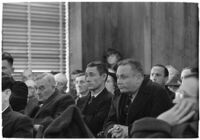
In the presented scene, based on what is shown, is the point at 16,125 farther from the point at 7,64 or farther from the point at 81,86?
the point at 81,86

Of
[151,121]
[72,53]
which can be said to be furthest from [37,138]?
[72,53]

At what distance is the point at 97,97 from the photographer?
2100 mm

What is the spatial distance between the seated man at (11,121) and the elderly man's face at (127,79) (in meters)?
0.42

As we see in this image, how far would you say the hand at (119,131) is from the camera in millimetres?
1706

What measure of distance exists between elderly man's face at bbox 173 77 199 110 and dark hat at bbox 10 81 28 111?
762 millimetres

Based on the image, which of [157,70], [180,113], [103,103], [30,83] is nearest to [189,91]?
[180,113]

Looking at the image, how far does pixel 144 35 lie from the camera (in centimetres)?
217

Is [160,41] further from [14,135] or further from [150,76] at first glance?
[14,135]

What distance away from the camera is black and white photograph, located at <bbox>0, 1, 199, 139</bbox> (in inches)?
64.5

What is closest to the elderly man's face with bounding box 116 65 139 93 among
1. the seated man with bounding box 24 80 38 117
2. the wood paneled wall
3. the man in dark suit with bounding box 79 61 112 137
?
the wood paneled wall

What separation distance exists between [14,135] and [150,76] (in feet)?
2.15

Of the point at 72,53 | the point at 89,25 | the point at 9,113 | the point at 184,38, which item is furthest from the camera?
the point at 89,25

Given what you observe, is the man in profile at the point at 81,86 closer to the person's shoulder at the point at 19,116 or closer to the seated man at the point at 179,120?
the person's shoulder at the point at 19,116

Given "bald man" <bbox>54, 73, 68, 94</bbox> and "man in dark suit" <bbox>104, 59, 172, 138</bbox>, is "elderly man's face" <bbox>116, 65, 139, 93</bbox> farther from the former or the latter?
"bald man" <bbox>54, 73, 68, 94</bbox>
